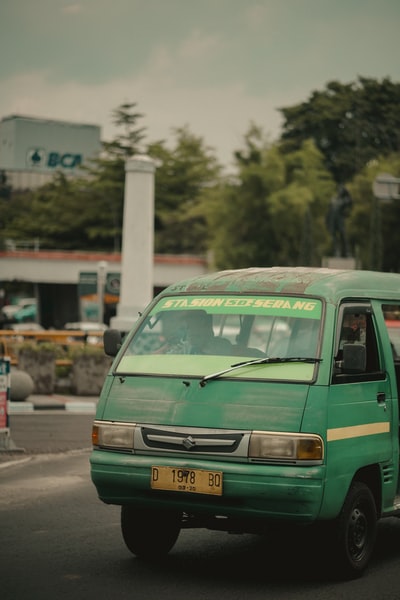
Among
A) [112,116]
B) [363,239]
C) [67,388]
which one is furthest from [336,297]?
[112,116]

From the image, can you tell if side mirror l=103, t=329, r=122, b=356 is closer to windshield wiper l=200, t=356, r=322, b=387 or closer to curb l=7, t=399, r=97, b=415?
windshield wiper l=200, t=356, r=322, b=387

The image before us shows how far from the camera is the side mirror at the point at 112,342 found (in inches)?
332

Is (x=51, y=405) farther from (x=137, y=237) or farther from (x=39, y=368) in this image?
(x=137, y=237)

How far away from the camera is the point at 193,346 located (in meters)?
7.84

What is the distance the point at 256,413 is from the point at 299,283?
1240 mm

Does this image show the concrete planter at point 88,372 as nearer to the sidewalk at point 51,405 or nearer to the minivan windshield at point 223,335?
the sidewalk at point 51,405

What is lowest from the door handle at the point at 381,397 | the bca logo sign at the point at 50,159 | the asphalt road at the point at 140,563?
the asphalt road at the point at 140,563

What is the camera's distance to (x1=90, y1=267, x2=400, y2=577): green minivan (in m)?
7.01

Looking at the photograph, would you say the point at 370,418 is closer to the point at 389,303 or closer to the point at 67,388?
the point at 389,303

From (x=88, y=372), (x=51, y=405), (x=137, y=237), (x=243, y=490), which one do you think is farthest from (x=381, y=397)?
(x=137, y=237)

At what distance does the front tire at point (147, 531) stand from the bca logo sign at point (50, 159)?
8675cm

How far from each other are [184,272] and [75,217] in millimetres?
14132

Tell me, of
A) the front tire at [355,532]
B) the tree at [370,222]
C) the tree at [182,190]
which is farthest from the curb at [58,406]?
the tree at [182,190]

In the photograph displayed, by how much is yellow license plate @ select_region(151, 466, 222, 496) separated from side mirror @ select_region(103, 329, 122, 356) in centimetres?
144
